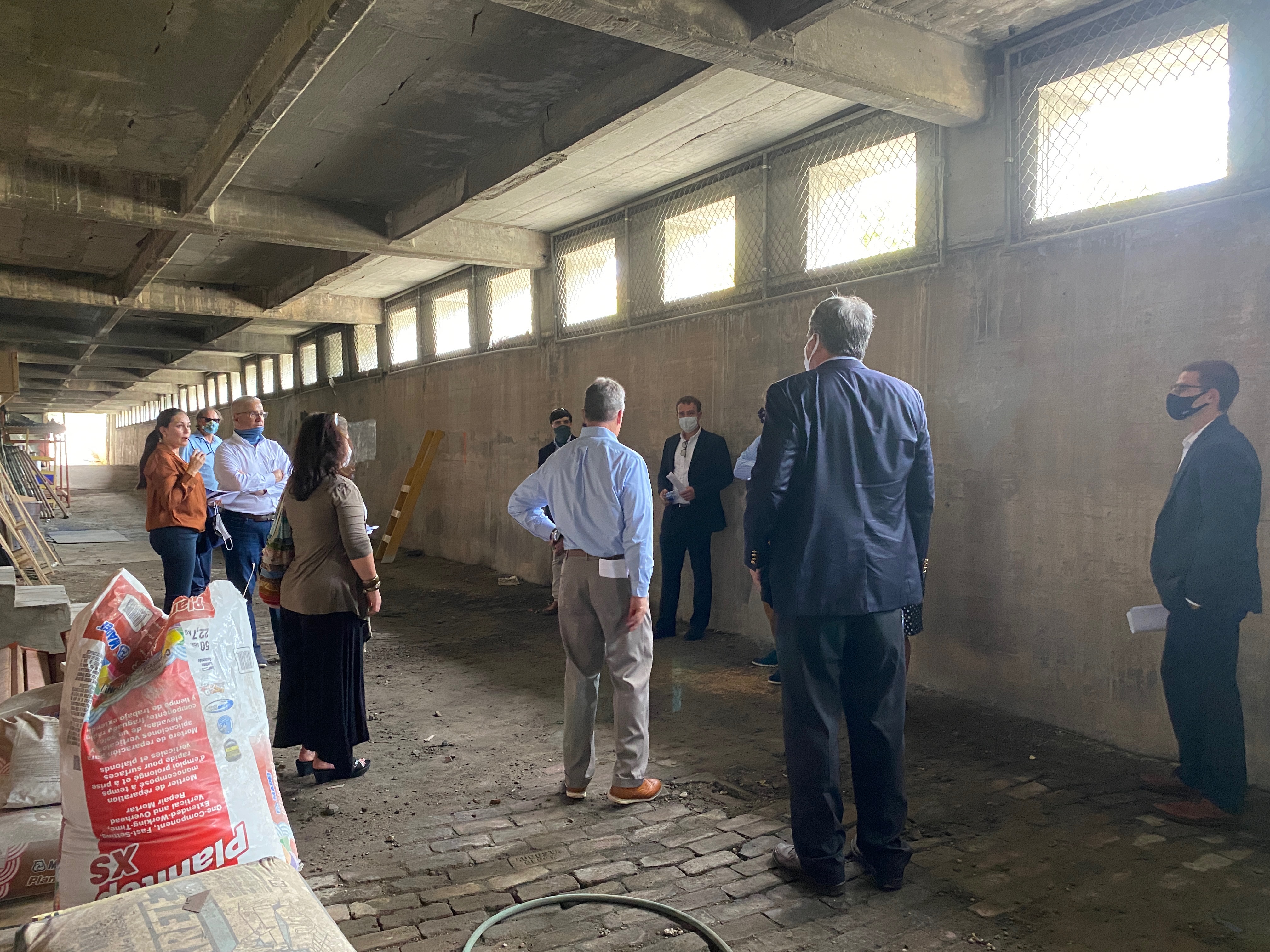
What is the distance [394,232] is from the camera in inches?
279

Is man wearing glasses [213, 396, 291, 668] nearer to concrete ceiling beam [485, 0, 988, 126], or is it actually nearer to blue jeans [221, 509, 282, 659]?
blue jeans [221, 509, 282, 659]

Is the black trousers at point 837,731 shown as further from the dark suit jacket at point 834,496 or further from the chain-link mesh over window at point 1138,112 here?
the chain-link mesh over window at point 1138,112

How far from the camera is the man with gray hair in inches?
130

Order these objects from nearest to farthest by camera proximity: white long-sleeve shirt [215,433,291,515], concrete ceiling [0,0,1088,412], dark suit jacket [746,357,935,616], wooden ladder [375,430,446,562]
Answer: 1. dark suit jacket [746,357,935,616]
2. concrete ceiling [0,0,1088,412]
3. white long-sleeve shirt [215,433,291,515]
4. wooden ladder [375,430,446,562]

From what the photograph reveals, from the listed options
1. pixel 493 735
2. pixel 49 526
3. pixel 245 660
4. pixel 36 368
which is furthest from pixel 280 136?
pixel 36 368

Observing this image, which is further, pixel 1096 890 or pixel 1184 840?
pixel 1184 840

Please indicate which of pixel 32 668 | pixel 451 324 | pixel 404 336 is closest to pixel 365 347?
pixel 404 336

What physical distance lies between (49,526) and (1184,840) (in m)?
16.0

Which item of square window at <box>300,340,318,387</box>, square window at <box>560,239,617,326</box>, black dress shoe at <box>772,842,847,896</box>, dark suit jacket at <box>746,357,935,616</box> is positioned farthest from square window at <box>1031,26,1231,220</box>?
square window at <box>300,340,318,387</box>

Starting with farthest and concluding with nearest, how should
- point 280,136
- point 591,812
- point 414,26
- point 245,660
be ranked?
point 280,136 → point 414,26 → point 591,812 → point 245,660

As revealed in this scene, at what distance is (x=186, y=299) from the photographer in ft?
32.5

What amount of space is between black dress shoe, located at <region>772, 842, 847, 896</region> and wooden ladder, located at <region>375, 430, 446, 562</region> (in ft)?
26.9

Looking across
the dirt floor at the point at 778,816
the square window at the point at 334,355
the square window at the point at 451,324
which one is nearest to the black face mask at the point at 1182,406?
the dirt floor at the point at 778,816

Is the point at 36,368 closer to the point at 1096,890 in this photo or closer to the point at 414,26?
the point at 414,26
